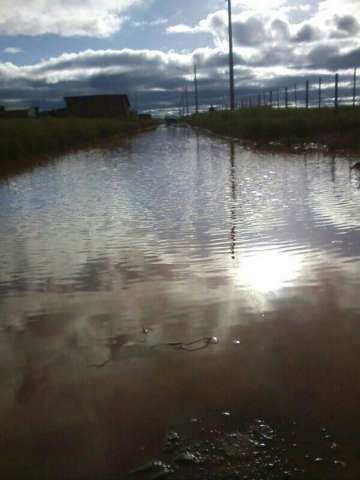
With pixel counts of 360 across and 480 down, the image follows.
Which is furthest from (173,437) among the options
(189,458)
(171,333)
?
(171,333)

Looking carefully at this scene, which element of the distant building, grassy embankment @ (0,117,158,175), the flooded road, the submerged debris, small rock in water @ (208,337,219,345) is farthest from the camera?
the distant building

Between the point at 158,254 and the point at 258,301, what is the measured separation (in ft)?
5.54

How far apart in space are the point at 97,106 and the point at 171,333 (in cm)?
6756

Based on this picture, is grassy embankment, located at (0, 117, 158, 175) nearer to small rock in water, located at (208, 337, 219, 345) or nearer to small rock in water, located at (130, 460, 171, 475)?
small rock in water, located at (208, 337, 219, 345)

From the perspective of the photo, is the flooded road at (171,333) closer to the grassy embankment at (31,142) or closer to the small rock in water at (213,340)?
the small rock in water at (213,340)

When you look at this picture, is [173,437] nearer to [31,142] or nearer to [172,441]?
[172,441]

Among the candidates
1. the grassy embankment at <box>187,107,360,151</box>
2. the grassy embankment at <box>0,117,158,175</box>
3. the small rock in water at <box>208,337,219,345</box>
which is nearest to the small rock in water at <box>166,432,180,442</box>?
the small rock in water at <box>208,337,219,345</box>

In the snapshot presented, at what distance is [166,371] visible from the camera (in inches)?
113

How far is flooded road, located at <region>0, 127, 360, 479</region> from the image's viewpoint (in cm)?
232

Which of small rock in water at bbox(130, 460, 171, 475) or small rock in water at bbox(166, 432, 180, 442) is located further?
small rock in water at bbox(166, 432, 180, 442)

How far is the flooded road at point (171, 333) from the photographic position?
7.62 feet

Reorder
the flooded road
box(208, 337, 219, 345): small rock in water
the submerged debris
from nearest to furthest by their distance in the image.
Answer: the submerged debris
the flooded road
box(208, 337, 219, 345): small rock in water

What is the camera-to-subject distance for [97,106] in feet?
221

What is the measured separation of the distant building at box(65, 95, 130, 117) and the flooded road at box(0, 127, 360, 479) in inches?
2424
